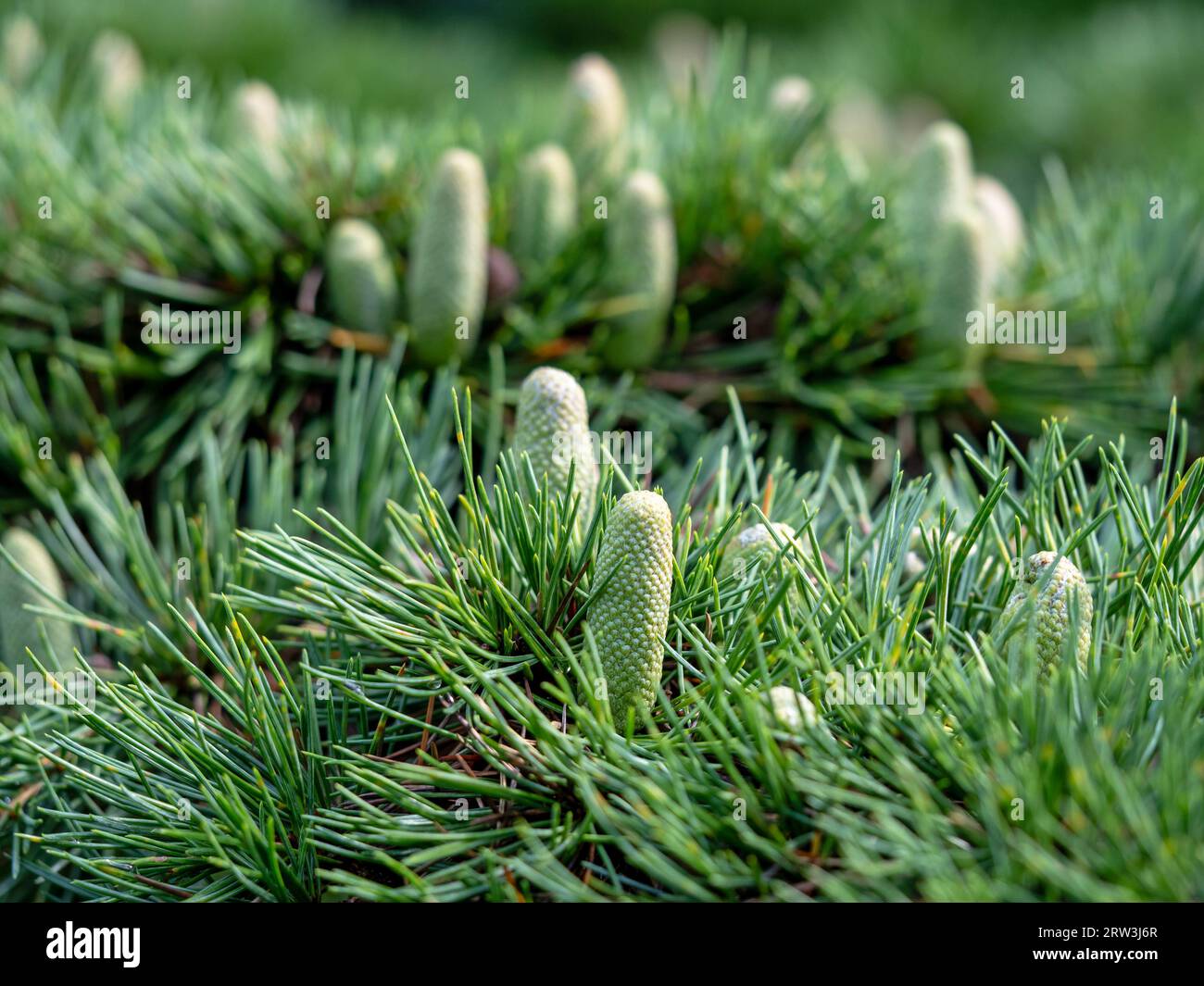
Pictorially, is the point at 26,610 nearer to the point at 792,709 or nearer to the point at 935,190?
the point at 792,709

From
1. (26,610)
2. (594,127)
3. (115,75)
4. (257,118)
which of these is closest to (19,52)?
(115,75)

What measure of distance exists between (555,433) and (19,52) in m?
0.65

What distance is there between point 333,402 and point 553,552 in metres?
0.25

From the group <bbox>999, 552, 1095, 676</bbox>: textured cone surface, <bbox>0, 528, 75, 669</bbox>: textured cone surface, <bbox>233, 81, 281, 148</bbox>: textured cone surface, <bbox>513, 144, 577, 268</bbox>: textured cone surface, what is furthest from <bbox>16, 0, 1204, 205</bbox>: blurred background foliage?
<bbox>999, 552, 1095, 676</bbox>: textured cone surface

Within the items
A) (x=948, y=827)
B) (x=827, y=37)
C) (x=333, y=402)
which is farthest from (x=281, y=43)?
(x=948, y=827)

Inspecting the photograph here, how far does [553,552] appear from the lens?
275mm

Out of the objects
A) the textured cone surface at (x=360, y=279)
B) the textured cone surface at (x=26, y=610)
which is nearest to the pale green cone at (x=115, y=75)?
the textured cone surface at (x=360, y=279)

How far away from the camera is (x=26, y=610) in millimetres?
364

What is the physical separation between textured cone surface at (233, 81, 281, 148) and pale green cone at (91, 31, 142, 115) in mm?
117

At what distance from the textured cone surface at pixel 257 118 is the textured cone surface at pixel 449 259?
0.42 ft

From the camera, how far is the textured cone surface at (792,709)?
0.24 m

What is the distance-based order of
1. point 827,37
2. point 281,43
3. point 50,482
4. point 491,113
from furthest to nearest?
1. point 827,37
2. point 281,43
3. point 491,113
4. point 50,482

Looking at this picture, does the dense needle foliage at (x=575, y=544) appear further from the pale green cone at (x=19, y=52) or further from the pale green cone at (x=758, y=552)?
the pale green cone at (x=19, y=52)
